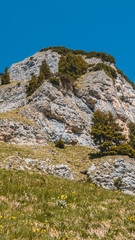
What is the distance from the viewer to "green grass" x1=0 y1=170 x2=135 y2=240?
459 centimetres

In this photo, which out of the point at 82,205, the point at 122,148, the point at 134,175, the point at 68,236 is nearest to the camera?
the point at 68,236

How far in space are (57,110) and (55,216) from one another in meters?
33.9

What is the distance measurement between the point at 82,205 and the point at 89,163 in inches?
722

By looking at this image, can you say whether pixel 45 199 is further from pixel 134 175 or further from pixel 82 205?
pixel 134 175

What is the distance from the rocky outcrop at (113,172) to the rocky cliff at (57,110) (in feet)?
41.0

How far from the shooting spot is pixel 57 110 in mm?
39062

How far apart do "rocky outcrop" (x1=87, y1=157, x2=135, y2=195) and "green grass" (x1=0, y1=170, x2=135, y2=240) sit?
13.2 m

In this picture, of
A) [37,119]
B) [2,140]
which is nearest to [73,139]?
[37,119]

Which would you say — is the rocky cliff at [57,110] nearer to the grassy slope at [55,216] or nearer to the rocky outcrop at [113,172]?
the rocky outcrop at [113,172]

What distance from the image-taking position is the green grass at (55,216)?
181 inches

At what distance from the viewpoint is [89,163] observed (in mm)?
24938

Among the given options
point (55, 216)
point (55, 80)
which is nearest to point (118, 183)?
point (55, 216)

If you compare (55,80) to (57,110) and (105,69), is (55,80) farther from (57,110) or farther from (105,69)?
(105,69)

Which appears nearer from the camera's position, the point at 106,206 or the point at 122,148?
the point at 106,206
